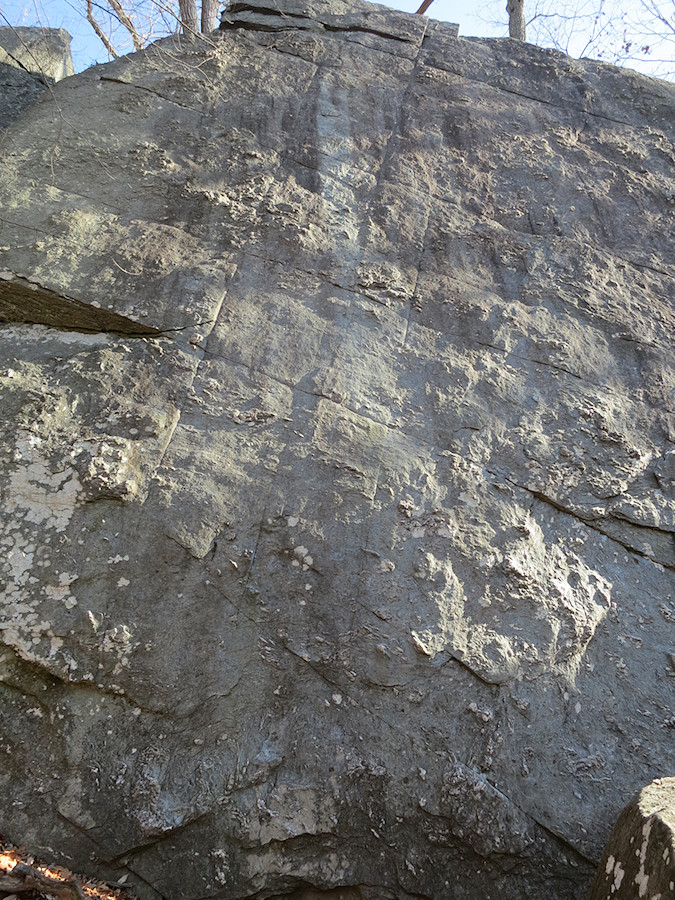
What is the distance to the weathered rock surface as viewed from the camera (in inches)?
62.2

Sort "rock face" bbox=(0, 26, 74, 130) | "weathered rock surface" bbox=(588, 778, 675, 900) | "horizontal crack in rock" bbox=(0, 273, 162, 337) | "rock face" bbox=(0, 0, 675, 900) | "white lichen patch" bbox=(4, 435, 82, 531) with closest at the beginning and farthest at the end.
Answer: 1. "weathered rock surface" bbox=(588, 778, 675, 900)
2. "rock face" bbox=(0, 0, 675, 900)
3. "white lichen patch" bbox=(4, 435, 82, 531)
4. "horizontal crack in rock" bbox=(0, 273, 162, 337)
5. "rock face" bbox=(0, 26, 74, 130)

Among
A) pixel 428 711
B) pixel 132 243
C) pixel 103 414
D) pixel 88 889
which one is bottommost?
pixel 88 889

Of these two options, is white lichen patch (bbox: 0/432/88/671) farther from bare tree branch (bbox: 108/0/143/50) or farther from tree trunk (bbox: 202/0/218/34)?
tree trunk (bbox: 202/0/218/34)

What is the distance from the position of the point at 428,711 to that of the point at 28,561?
1419mm

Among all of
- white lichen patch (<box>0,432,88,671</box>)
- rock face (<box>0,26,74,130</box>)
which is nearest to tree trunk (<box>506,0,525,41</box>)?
rock face (<box>0,26,74,130</box>)

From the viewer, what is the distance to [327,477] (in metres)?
2.62

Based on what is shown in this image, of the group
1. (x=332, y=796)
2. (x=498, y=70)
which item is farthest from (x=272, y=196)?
(x=332, y=796)

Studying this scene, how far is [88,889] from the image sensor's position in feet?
6.71

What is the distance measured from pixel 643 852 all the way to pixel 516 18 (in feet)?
26.1

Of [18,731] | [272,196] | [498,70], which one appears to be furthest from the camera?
[498,70]

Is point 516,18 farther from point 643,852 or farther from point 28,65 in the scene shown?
point 643,852

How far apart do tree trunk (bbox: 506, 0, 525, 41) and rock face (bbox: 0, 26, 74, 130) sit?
16.7 ft

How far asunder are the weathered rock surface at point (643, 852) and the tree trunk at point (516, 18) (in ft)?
24.7

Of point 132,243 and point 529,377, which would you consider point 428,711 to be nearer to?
point 529,377
